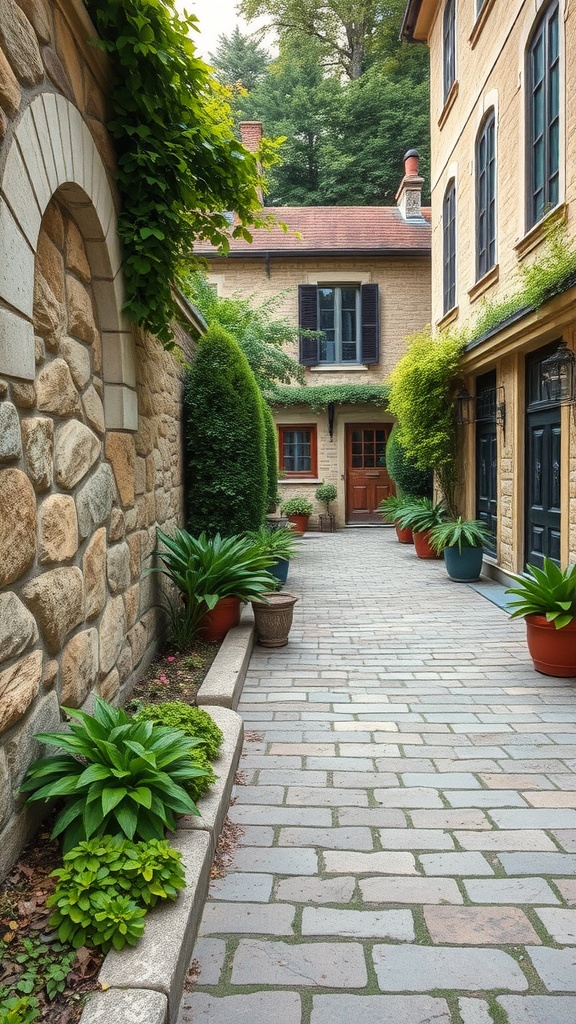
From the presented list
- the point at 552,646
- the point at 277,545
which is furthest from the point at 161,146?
the point at 277,545

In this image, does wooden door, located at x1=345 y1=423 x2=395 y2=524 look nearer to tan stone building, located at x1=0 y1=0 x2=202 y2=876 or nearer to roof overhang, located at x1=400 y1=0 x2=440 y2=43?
roof overhang, located at x1=400 y1=0 x2=440 y2=43

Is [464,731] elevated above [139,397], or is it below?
below

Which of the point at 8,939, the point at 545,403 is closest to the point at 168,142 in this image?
the point at 8,939

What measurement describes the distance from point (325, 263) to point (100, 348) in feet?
41.3

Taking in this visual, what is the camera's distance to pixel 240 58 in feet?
81.1

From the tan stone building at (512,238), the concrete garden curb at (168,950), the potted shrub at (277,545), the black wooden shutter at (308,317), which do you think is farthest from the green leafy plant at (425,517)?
the concrete garden curb at (168,950)

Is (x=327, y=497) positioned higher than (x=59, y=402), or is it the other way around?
(x=59, y=402)

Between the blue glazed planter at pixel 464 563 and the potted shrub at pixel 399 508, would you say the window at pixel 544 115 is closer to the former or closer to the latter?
the blue glazed planter at pixel 464 563

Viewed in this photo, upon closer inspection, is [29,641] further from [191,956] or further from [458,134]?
[458,134]

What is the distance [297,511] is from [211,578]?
941 cm

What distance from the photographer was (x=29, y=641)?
82.9 inches

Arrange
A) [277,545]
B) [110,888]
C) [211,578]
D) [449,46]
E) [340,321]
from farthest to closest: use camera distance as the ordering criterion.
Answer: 1. [340,321]
2. [449,46]
3. [277,545]
4. [211,578]
5. [110,888]

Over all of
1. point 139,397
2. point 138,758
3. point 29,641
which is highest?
point 139,397

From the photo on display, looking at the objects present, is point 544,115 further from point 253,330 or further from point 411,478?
point 411,478
